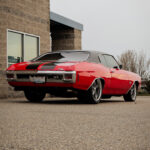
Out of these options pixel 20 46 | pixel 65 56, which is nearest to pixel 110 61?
pixel 65 56

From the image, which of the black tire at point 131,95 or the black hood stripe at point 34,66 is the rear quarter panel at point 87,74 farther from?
the black tire at point 131,95

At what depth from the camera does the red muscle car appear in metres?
9.53

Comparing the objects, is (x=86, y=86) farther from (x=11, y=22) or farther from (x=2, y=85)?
(x=11, y=22)

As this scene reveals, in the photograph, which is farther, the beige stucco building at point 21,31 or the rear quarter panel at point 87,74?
the beige stucco building at point 21,31

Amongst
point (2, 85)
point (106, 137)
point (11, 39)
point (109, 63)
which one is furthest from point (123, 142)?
point (11, 39)

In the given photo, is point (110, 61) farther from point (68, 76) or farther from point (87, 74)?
point (68, 76)

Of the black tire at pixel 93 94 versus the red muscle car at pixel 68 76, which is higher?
the red muscle car at pixel 68 76

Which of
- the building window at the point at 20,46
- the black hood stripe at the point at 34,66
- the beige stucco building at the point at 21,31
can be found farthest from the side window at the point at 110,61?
the building window at the point at 20,46

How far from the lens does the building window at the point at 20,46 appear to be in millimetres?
14281

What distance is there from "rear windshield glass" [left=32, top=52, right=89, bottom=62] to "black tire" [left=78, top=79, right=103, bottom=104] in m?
0.71

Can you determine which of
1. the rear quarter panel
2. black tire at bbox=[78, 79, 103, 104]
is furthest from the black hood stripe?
black tire at bbox=[78, 79, 103, 104]

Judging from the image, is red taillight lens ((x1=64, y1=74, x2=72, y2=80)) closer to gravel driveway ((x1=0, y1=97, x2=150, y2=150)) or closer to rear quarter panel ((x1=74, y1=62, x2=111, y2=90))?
rear quarter panel ((x1=74, y1=62, x2=111, y2=90))

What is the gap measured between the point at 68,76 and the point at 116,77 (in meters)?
2.19

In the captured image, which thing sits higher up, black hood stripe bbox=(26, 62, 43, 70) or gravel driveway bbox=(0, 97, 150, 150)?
black hood stripe bbox=(26, 62, 43, 70)
